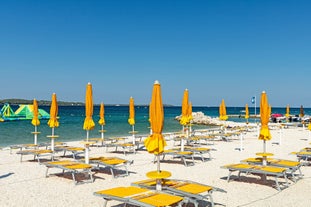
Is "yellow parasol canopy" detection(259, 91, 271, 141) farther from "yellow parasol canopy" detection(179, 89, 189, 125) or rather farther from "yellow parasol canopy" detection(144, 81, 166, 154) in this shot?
"yellow parasol canopy" detection(144, 81, 166, 154)

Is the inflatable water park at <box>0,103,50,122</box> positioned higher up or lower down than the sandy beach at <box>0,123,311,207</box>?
higher up

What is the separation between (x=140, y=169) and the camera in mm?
10266

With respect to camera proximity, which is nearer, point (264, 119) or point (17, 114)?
point (264, 119)

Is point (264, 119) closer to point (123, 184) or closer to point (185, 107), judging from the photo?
point (185, 107)

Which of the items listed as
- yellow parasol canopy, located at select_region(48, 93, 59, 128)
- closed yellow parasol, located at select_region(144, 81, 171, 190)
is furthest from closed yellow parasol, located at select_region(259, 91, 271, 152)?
yellow parasol canopy, located at select_region(48, 93, 59, 128)

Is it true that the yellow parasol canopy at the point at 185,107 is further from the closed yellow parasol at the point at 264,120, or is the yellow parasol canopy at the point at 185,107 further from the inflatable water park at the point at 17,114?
the inflatable water park at the point at 17,114

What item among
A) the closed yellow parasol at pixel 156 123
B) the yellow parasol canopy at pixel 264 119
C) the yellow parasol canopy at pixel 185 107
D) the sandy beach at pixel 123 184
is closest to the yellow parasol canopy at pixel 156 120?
the closed yellow parasol at pixel 156 123

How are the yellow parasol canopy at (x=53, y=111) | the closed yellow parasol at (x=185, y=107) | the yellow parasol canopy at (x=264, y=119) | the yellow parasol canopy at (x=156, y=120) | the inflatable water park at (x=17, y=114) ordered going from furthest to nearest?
the inflatable water park at (x=17, y=114)
the closed yellow parasol at (x=185, y=107)
the yellow parasol canopy at (x=53, y=111)
the yellow parasol canopy at (x=264, y=119)
the yellow parasol canopy at (x=156, y=120)

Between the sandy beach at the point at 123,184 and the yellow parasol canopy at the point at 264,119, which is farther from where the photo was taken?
the yellow parasol canopy at the point at 264,119

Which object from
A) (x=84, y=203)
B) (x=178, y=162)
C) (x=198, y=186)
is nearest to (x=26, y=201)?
(x=84, y=203)

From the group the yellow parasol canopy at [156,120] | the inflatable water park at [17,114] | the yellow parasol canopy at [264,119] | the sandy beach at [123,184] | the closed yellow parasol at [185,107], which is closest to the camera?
the yellow parasol canopy at [156,120]

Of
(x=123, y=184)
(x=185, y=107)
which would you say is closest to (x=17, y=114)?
(x=185, y=107)

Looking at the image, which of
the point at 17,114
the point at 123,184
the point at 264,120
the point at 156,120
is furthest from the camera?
the point at 17,114

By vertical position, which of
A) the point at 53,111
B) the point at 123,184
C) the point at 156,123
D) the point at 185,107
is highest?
the point at 185,107
